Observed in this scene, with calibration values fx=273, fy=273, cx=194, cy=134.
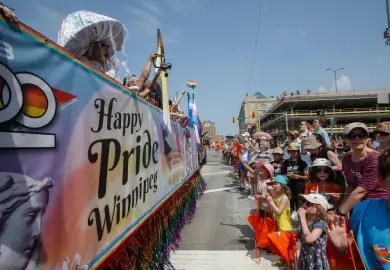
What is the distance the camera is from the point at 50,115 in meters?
1.37

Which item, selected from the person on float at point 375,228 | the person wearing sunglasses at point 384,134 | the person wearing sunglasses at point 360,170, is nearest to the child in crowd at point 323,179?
the person wearing sunglasses at point 360,170

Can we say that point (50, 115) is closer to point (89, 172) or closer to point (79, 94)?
point (79, 94)

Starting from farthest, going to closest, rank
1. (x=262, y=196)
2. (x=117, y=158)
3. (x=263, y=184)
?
(x=263, y=184)
(x=262, y=196)
(x=117, y=158)

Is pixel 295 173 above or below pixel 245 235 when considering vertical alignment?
above

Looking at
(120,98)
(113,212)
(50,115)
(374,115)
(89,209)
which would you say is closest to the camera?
(50,115)

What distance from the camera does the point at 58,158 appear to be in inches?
56.3

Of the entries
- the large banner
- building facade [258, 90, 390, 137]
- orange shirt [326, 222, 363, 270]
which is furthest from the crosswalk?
building facade [258, 90, 390, 137]

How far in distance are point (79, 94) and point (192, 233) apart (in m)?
3.98

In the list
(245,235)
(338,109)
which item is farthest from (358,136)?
(338,109)

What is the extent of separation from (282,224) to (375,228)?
7.17 ft

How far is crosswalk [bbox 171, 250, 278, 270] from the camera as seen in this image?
11.9 feet

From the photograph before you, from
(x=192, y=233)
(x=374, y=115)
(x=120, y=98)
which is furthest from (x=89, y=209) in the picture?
(x=374, y=115)

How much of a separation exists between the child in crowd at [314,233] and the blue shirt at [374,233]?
690 millimetres

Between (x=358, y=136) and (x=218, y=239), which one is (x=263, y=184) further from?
(x=358, y=136)
